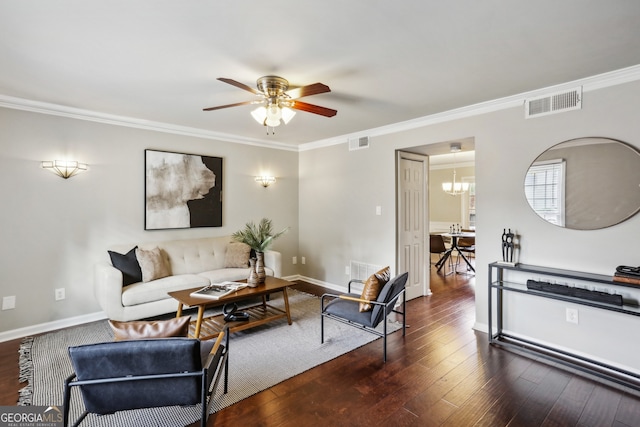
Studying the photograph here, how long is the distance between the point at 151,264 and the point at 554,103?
472 cm

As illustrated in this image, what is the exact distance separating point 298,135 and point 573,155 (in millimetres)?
3517

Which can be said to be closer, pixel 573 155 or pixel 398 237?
pixel 573 155

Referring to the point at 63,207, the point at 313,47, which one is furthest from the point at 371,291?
the point at 63,207

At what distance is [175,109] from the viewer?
145 inches

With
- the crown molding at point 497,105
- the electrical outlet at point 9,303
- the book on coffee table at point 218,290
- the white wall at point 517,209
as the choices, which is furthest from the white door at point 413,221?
the electrical outlet at point 9,303

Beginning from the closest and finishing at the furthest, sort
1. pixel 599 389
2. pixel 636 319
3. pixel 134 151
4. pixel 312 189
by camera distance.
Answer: pixel 599 389, pixel 636 319, pixel 134 151, pixel 312 189

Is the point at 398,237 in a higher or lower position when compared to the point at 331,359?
higher

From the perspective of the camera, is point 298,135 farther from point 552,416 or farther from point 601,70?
point 552,416

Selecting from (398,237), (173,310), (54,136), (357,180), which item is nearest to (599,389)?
(398,237)

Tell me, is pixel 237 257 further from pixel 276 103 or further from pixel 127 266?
pixel 276 103

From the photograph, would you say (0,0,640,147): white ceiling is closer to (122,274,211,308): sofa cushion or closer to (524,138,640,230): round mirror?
(524,138,640,230): round mirror

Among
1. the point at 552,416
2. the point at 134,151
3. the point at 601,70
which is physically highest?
the point at 601,70

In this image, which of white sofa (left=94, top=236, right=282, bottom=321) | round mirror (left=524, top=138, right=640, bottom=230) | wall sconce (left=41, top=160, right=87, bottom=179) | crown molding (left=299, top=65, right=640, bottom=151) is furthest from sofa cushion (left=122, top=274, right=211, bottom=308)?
round mirror (left=524, top=138, right=640, bottom=230)

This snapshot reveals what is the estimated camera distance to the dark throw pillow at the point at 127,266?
369 cm
